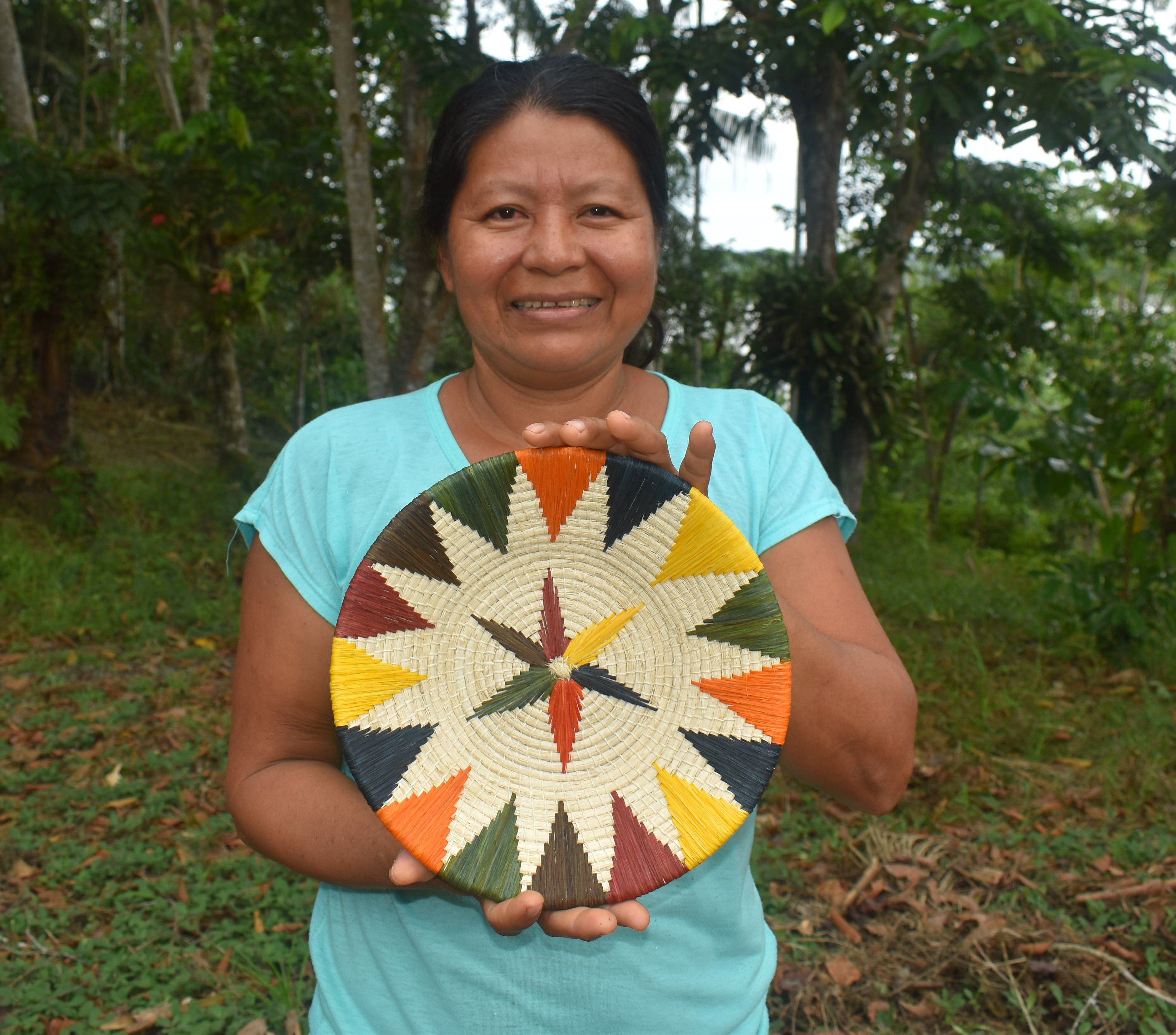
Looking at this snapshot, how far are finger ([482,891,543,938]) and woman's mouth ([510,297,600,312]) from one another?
22.8 inches

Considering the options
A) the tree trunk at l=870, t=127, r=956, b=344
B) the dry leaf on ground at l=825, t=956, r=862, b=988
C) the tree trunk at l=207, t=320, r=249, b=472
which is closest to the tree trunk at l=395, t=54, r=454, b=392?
the tree trunk at l=207, t=320, r=249, b=472

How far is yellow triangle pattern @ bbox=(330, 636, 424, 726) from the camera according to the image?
838 millimetres

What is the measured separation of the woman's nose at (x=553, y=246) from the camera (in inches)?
37.9

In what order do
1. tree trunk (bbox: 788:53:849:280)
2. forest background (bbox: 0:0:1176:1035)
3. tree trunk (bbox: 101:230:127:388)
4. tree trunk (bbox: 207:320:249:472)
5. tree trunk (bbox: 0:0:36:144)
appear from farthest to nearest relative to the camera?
1. tree trunk (bbox: 101:230:127:388)
2. tree trunk (bbox: 207:320:249:472)
3. tree trunk (bbox: 788:53:849:280)
4. tree trunk (bbox: 0:0:36:144)
5. forest background (bbox: 0:0:1176:1035)

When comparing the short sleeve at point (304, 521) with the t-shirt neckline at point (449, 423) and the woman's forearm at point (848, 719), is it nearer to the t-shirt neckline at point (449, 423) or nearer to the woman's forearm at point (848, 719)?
the t-shirt neckline at point (449, 423)

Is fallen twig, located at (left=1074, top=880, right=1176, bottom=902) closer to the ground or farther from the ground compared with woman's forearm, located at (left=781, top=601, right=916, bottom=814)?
closer to the ground

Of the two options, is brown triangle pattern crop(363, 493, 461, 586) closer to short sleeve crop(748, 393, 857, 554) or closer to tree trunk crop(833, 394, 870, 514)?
short sleeve crop(748, 393, 857, 554)

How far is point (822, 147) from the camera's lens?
673 centimetres

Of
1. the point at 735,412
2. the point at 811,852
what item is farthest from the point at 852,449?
the point at 735,412

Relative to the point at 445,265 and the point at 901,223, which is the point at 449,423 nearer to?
the point at 445,265

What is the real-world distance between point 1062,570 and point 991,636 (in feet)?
1.68

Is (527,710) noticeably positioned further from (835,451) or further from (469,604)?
(835,451)

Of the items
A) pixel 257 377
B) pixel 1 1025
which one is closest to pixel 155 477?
pixel 257 377

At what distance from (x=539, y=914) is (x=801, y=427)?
7.44 meters
